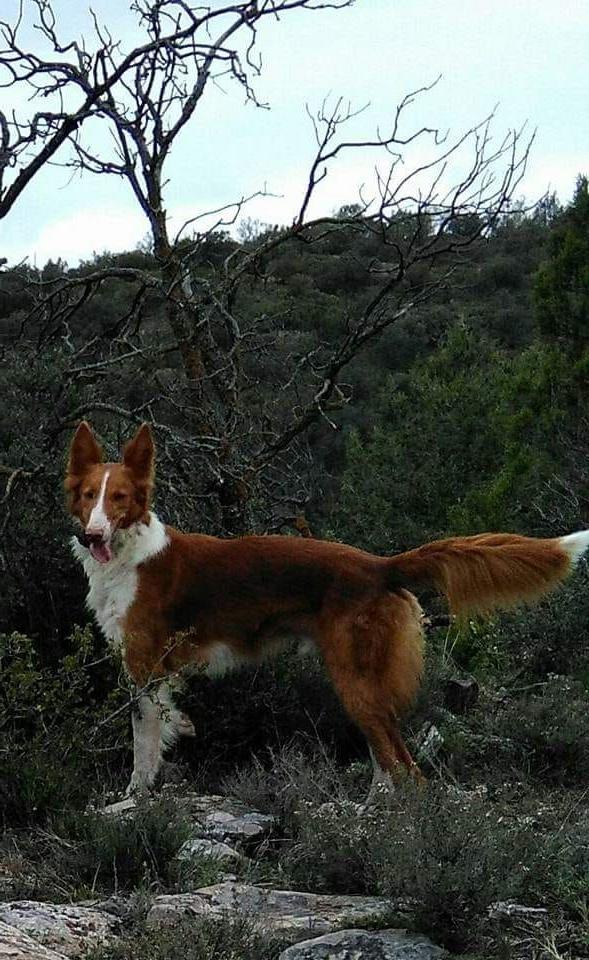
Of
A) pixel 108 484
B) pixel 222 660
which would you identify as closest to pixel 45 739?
pixel 222 660

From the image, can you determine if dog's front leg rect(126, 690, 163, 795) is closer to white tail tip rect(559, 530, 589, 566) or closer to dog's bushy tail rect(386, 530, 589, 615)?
dog's bushy tail rect(386, 530, 589, 615)

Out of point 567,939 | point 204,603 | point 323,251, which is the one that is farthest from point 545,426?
point 323,251

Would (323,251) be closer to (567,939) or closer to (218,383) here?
(218,383)

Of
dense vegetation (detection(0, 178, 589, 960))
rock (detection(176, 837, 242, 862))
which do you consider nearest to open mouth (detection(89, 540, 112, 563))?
dense vegetation (detection(0, 178, 589, 960))

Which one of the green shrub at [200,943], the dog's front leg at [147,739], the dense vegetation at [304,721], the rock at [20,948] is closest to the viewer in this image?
the rock at [20,948]

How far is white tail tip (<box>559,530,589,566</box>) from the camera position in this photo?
622 cm

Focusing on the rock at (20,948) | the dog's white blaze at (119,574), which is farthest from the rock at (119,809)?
the rock at (20,948)

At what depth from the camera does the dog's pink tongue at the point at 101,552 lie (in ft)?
22.3

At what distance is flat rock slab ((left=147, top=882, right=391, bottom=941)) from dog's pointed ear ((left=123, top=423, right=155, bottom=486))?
293 cm

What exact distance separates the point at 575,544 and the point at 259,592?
1.78 meters

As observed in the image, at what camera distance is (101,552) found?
685cm

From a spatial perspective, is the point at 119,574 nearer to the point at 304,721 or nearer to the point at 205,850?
the point at 304,721

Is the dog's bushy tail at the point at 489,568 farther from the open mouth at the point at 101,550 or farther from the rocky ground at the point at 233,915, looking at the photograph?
the rocky ground at the point at 233,915

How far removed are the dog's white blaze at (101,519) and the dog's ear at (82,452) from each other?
0.20m
